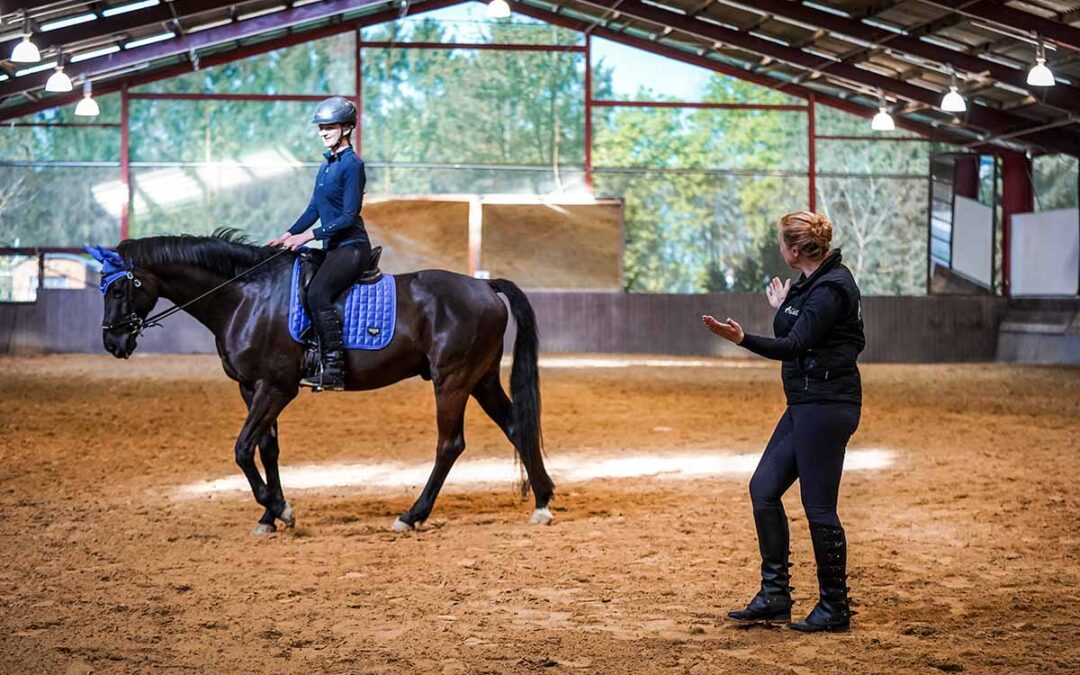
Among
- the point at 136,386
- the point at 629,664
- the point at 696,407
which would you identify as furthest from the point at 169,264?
the point at 136,386

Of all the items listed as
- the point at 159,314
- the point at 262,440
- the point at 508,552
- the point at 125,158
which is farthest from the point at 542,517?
the point at 125,158

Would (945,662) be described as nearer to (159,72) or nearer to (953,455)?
(953,455)

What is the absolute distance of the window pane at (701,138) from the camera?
Result: 25.2 meters

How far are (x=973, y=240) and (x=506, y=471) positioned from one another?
779 inches

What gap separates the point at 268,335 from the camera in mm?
6809

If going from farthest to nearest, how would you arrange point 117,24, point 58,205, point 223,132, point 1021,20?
point 223,132 < point 58,205 < point 117,24 < point 1021,20

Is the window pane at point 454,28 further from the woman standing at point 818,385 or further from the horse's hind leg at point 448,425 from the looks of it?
the woman standing at point 818,385

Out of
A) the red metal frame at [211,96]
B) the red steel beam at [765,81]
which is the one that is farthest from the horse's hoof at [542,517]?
the red steel beam at [765,81]

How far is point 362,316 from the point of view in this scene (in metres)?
6.93

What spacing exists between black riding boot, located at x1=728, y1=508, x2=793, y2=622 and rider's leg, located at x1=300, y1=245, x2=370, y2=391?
306cm

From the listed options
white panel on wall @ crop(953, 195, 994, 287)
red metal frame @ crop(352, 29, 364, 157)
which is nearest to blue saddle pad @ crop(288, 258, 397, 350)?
red metal frame @ crop(352, 29, 364, 157)

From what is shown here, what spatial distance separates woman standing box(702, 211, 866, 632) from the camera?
4.41 metres

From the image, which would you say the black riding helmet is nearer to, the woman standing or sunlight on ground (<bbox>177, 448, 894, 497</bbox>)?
sunlight on ground (<bbox>177, 448, 894, 497</bbox>)

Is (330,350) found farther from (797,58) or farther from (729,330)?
(797,58)
